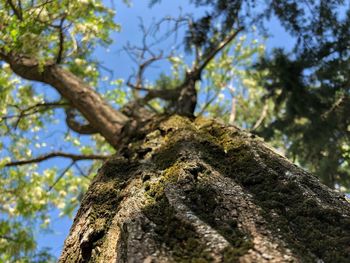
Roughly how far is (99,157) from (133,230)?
4136 millimetres

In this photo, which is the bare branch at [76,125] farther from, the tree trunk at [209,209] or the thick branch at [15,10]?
the tree trunk at [209,209]

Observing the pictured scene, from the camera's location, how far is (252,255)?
1.71 meters

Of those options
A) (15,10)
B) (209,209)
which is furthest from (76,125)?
(209,209)

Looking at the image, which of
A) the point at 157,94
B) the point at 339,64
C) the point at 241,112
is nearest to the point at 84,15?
the point at 157,94

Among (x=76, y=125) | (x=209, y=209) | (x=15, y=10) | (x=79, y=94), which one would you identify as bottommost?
(x=209, y=209)

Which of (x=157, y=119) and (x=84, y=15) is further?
(x=84, y=15)

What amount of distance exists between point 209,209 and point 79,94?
3537 millimetres

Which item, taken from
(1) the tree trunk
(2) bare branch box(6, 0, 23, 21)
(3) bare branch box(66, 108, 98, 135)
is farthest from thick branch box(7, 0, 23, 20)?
(1) the tree trunk

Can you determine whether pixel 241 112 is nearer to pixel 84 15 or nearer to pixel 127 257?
pixel 84 15

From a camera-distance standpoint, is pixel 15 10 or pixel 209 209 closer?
pixel 209 209

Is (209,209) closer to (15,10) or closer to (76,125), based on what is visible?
(15,10)

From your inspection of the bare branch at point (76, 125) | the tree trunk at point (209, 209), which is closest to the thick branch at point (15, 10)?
the bare branch at point (76, 125)

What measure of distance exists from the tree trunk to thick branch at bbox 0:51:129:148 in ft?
5.16

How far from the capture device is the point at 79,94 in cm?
538
